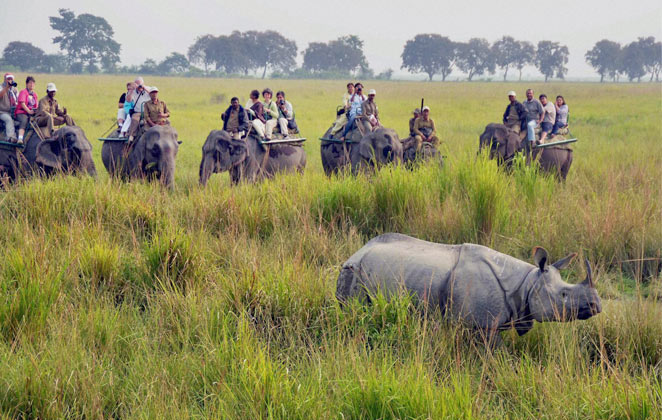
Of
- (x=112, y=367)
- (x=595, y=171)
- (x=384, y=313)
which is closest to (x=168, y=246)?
(x=112, y=367)

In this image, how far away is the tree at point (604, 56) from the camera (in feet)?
310

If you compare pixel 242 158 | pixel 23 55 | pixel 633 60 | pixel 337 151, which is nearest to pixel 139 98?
pixel 242 158

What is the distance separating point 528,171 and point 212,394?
586 cm

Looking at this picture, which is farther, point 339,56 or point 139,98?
point 339,56

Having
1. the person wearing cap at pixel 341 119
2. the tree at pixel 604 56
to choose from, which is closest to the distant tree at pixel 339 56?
the tree at pixel 604 56

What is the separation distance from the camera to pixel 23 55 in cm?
7750

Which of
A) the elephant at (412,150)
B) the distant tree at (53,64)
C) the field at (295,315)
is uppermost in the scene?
the distant tree at (53,64)

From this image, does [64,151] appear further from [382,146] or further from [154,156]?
[382,146]

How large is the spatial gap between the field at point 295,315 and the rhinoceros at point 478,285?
160 millimetres

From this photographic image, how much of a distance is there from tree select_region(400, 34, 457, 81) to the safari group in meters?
80.9

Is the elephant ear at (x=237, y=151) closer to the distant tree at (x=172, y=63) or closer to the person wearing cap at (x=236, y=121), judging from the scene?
the person wearing cap at (x=236, y=121)

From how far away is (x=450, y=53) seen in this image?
9262cm

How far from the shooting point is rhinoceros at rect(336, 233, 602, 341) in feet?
13.5

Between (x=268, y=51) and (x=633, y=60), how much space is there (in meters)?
52.0
